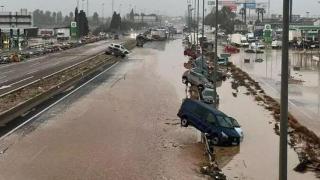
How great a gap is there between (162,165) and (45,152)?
16.2 feet

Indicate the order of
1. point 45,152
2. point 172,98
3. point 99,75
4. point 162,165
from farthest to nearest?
point 99,75 → point 172,98 → point 45,152 → point 162,165

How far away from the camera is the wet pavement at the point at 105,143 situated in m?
21.1

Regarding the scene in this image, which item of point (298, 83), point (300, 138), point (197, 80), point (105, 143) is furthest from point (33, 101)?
point (298, 83)

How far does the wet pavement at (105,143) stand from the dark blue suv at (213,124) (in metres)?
0.81

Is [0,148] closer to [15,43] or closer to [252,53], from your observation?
[15,43]

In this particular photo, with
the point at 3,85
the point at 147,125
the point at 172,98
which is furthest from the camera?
the point at 3,85

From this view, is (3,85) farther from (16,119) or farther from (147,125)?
(147,125)

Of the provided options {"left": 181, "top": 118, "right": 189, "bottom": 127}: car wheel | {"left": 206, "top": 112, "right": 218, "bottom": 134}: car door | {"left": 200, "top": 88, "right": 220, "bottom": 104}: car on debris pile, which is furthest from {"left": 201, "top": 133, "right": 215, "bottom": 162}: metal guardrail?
{"left": 200, "top": 88, "right": 220, "bottom": 104}: car on debris pile

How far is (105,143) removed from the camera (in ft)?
85.5

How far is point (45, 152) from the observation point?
23.9 meters

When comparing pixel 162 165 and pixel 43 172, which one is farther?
pixel 162 165

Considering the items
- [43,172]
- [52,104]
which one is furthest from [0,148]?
[52,104]

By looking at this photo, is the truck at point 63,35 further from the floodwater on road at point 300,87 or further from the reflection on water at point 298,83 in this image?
the floodwater on road at point 300,87

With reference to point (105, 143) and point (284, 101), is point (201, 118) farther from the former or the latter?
point (284, 101)
